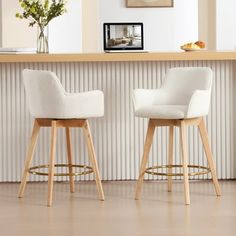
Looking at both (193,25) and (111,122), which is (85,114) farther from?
(193,25)

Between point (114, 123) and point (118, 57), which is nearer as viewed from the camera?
point (118, 57)

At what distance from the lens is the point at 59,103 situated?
4.55 meters

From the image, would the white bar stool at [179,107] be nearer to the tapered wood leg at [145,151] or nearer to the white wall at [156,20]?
the tapered wood leg at [145,151]

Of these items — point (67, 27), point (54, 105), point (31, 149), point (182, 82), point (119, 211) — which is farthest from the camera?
point (67, 27)

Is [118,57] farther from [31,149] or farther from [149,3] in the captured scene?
[149,3]

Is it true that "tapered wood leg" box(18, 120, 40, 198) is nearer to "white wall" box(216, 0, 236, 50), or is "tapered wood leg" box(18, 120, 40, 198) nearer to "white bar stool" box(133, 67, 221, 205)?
"white bar stool" box(133, 67, 221, 205)

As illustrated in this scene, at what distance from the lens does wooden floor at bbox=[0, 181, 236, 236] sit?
3850 millimetres

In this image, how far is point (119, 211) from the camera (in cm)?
434

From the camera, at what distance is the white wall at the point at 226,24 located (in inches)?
271

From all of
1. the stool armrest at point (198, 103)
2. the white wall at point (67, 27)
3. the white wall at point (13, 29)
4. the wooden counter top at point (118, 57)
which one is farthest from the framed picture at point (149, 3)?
the stool armrest at point (198, 103)

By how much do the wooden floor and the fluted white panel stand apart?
0.16 m

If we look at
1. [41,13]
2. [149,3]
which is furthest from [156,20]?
[41,13]

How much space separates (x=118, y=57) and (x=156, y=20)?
3.52 m

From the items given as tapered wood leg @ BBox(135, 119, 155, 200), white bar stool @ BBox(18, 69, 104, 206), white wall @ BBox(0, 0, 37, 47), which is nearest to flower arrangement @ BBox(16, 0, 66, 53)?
white bar stool @ BBox(18, 69, 104, 206)
